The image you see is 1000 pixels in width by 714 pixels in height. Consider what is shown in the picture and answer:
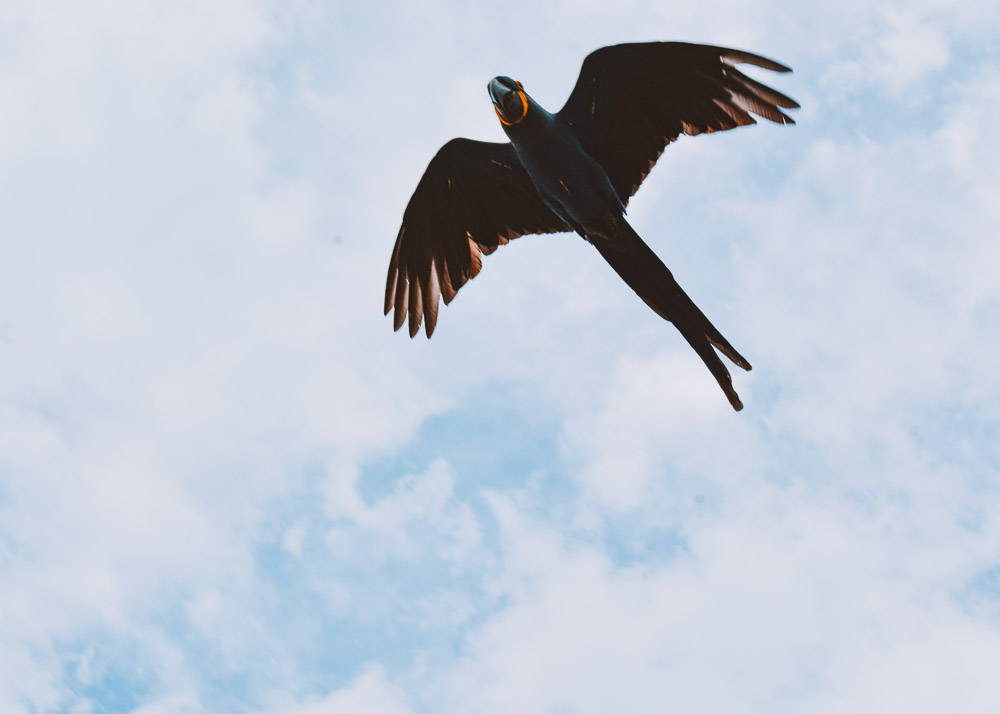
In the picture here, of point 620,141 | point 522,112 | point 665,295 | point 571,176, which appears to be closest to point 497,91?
point 522,112

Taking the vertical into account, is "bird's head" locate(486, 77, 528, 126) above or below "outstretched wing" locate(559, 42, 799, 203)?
above

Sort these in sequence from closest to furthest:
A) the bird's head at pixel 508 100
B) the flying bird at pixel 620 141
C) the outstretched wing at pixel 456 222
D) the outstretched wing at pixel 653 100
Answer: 1. the outstretched wing at pixel 653 100
2. the flying bird at pixel 620 141
3. the bird's head at pixel 508 100
4. the outstretched wing at pixel 456 222

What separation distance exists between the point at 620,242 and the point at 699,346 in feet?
4.07

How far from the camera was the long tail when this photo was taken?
8.91m

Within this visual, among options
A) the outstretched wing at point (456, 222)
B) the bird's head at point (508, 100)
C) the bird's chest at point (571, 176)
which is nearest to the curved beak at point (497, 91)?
the bird's head at point (508, 100)

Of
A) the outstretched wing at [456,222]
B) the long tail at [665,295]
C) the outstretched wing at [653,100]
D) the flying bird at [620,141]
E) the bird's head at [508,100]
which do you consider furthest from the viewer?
the outstretched wing at [456,222]

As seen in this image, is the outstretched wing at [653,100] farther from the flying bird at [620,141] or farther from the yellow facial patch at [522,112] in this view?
the yellow facial patch at [522,112]

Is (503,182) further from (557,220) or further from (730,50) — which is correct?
(730,50)

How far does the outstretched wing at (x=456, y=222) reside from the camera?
987cm

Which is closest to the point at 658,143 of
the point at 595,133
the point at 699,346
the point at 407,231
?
the point at 595,133

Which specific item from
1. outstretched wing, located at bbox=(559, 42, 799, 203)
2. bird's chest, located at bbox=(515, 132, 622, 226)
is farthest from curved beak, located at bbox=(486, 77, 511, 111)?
outstretched wing, located at bbox=(559, 42, 799, 203)

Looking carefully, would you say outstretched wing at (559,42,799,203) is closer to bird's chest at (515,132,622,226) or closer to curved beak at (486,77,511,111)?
bird's chest at (515,132,622,226)

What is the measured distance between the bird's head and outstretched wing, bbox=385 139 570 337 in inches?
35.7

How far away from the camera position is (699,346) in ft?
29.8
